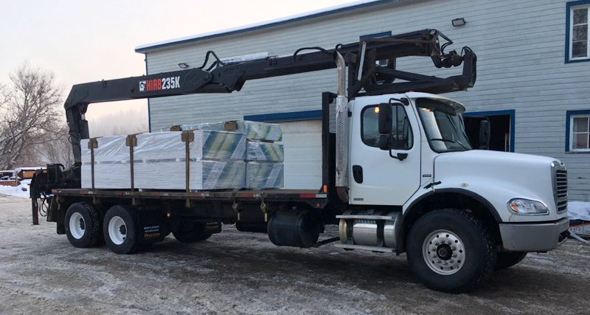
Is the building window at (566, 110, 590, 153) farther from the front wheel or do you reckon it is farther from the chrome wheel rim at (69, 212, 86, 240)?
the chrome wheel rim at (69, 212, 86, 240)

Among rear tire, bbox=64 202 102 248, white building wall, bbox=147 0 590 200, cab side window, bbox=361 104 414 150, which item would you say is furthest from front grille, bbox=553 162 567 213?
rear tire, bbox=64 202 102 248

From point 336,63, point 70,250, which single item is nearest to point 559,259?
point 336,63

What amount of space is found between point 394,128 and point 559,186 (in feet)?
7.05

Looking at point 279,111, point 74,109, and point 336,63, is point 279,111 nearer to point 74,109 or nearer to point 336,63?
point 74,109

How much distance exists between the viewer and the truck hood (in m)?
5.44

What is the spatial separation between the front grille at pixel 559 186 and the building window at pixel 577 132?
279 inches

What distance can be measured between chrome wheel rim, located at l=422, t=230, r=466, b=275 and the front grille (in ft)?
4.20

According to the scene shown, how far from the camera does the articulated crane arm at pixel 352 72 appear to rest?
696cm

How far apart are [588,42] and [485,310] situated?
9741 millimetres

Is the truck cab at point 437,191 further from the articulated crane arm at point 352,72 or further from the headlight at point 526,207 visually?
the articulated crane arm at point 352,72

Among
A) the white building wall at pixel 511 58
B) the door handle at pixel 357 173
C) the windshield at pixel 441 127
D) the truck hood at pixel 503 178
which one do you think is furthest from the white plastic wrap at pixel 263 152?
the white building wall at pixel 511 58

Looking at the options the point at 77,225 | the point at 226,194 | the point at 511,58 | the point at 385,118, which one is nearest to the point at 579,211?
the point at 511,58

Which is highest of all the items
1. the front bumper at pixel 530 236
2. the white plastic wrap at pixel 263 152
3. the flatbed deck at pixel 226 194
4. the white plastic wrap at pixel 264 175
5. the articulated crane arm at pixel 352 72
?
the articulated crane arm at pixel 352 72

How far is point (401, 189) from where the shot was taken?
6188 mm
